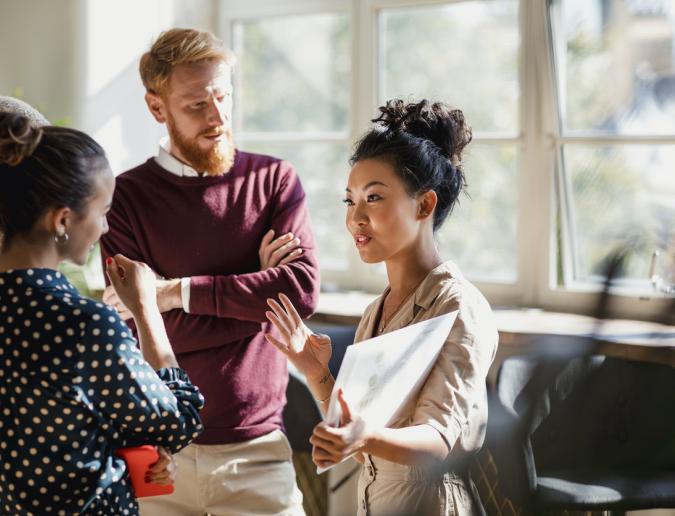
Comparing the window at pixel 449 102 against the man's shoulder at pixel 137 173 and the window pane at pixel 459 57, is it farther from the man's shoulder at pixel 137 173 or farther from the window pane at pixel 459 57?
the man's shoulder at pixel 137 173

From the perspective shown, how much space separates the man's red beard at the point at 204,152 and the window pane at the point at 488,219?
1.39m

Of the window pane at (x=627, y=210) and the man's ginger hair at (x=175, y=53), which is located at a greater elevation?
the man's ginger hair at (x=175, y=53)

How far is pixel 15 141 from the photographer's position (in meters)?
1.21

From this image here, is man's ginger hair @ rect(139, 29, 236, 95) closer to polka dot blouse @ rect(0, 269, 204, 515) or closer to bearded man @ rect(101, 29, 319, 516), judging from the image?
bearded man @ rect(101, 29, 319, 516)

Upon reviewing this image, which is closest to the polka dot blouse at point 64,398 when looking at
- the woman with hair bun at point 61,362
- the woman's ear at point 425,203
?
the woman with hair bun at point 61,362

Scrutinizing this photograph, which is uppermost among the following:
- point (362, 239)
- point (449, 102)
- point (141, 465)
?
point (449, 102)

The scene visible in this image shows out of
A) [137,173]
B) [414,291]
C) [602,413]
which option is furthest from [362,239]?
[602,413]

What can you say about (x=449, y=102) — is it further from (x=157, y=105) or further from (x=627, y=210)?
(x=627, y=210)

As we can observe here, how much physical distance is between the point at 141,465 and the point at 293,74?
8.84 feet

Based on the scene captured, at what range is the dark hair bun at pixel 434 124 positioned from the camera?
5.11 ft

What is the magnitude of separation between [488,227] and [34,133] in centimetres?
231

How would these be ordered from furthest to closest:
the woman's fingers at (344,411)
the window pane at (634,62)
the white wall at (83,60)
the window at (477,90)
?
the white wall at (83,60) < the window at (477,90) < the woman's fingers at (344,411) < the window pane at (634,62)

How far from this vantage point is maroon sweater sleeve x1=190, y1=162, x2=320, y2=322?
1.91m

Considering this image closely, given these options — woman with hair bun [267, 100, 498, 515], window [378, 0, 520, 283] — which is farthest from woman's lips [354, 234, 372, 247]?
window [378, 0, 520, 283]
